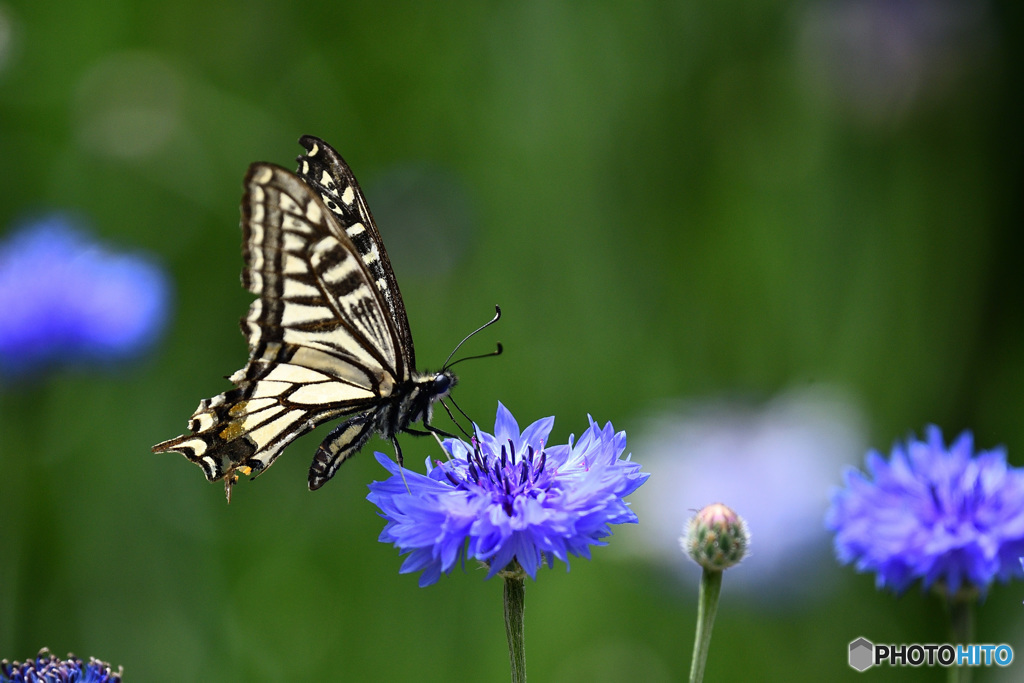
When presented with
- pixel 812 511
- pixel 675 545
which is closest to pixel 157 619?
pixel 675 545

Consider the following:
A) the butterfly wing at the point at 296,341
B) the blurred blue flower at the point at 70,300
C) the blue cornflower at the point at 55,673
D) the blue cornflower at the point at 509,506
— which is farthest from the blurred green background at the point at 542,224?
the blue cornflower at the point at 55,673

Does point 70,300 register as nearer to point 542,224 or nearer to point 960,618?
point 542,224

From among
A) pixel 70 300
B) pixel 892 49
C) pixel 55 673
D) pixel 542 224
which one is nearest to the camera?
pixel 55 673

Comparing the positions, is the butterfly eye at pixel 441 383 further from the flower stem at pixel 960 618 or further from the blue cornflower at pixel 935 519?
the flower stem at pixel 960 618

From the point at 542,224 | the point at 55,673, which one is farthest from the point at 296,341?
the point at 542,224

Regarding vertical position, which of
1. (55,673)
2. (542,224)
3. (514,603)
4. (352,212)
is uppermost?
(542,224)

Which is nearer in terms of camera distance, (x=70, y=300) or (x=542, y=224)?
(x=70, y=300)
